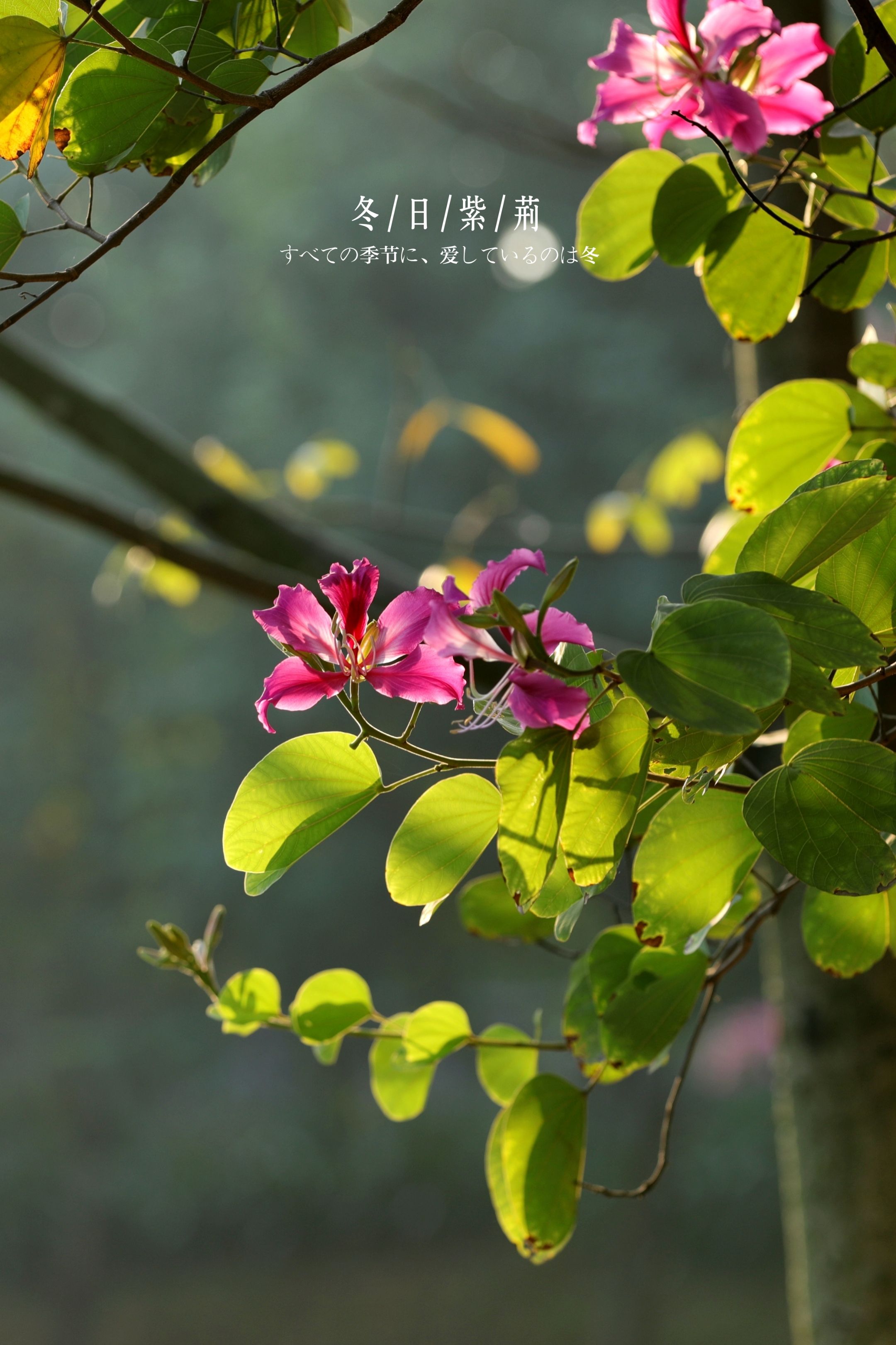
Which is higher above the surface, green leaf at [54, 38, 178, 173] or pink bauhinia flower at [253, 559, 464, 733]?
green leaf at [54, 38, 178, 173]

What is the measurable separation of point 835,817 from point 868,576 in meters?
0.05

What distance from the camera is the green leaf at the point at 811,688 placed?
156 mm

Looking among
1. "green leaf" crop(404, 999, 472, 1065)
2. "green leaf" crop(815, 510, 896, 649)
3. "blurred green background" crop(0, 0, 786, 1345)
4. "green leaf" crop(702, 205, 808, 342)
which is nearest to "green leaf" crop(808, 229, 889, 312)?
"green leaf" crop(702, 205, 808, 342)

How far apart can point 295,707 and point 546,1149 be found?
18 cm

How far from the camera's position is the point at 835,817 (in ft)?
0.59

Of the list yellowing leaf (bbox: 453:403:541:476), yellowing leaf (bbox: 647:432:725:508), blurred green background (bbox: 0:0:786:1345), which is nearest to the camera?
yellowing leaf (bbox: 647:432:725:508)

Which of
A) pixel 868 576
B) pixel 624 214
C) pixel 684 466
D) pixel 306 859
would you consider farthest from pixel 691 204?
pixel 306 859

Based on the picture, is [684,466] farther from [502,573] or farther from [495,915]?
[502,573]

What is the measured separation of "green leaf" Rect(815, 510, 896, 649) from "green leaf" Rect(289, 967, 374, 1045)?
7.5 inches

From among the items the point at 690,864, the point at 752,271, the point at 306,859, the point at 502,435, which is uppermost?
the point at 752,271

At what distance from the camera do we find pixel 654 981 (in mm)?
283

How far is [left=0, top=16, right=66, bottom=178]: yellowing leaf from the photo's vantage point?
7.9 inches

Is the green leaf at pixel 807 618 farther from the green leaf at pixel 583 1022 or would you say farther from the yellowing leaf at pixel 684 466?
the yellowing leaf at pixel 684 466

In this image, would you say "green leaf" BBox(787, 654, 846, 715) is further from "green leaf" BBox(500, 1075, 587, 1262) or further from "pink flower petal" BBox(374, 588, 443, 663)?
"green leaf" BBox(500, 1075, 587, 1262)
